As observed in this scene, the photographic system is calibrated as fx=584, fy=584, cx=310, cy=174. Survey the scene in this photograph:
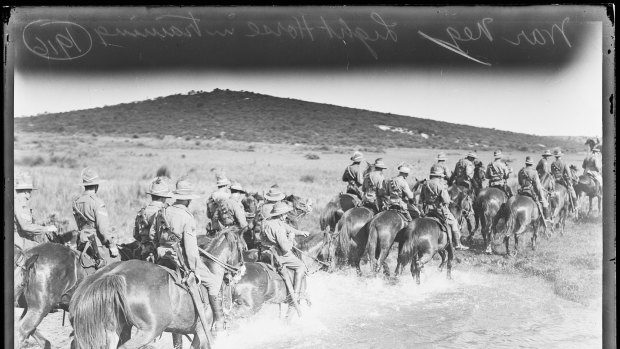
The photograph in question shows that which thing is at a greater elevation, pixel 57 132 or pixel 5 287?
pixel 57 132

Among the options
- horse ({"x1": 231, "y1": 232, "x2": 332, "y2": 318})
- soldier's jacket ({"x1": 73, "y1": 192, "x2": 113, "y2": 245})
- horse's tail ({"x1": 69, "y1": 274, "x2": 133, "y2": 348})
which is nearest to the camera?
horse's tail ({"x1": 69, "y1": 274, "x2": 133, "y2": 348})

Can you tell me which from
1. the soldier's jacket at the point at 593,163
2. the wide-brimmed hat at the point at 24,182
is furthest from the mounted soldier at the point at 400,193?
the wide-brimmed hat at the point at 24,182

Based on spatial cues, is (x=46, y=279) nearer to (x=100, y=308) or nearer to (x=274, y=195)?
(x=100, y=308)

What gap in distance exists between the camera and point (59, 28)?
6.69 meters

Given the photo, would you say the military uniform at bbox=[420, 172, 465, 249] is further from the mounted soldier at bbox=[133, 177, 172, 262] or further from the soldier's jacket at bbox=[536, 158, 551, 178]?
the mounted soldier at bbox=[133, 177, 172, 262]

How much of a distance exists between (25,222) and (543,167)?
20.1 ft

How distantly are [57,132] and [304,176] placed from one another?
2.88 meters

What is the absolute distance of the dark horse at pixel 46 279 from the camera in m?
6.06

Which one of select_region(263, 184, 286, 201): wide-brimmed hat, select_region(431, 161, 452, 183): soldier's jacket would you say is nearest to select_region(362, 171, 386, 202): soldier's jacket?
select_region(431, 161, 452, 183): soldier's jacket

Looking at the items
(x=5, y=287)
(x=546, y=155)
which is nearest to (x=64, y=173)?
(x=5, y=287)

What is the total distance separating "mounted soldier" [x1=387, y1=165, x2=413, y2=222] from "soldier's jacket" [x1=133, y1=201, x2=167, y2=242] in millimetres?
2668

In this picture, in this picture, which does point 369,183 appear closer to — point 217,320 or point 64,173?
point 217,320

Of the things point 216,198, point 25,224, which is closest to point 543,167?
point 216,198

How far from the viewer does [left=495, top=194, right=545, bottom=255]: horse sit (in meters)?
7.15
